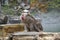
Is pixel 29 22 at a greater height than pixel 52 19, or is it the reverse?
pixel 29 22

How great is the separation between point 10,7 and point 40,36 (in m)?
8.97

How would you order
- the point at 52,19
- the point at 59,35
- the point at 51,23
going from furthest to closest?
the point at 52,19 → the point at 51,23 → the point at 59,35

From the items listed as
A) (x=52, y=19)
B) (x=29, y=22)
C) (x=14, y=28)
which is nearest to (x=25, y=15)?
(x=29, y=22)

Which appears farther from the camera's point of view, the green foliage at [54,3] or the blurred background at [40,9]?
the green foliage at [54,3]

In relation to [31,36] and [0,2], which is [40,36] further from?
[0,2]

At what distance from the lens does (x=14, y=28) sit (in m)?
4.77

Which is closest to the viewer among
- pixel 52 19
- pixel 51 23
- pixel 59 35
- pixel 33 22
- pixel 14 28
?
pixel 59 35

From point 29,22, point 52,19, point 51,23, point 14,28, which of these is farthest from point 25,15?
point 52,19

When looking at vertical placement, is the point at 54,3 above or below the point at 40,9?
above

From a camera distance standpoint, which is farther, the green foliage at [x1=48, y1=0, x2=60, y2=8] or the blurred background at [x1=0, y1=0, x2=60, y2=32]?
the green foliage at [x1=48, y1=0, x2=60, y2=8]

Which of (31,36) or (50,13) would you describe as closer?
(31,36)

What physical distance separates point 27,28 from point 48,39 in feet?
5.26

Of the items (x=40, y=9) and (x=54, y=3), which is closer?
(x=40, y=9)

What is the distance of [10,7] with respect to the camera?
11633 millimetres
